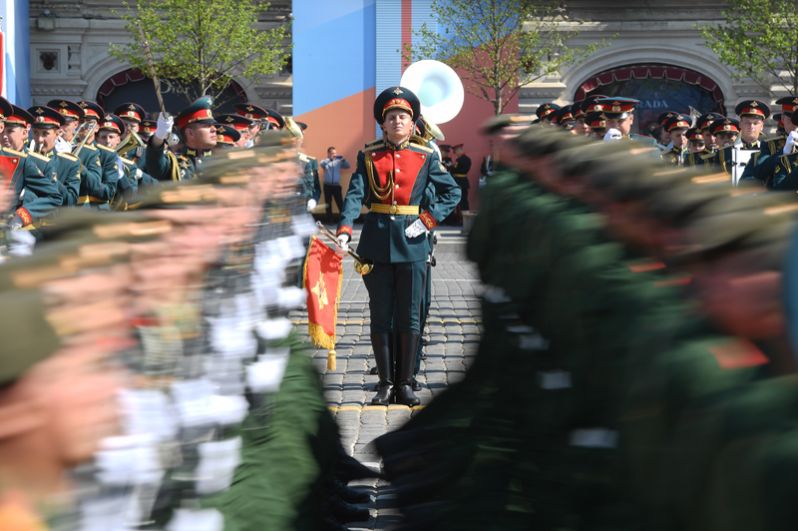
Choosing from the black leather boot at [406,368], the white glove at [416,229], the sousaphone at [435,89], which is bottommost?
the black leather boot at [406,368]

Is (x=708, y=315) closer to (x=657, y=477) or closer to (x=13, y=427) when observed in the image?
(x=657, y=477)

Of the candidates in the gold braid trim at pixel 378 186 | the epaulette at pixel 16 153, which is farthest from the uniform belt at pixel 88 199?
the gold braid trim at pixel 378 186

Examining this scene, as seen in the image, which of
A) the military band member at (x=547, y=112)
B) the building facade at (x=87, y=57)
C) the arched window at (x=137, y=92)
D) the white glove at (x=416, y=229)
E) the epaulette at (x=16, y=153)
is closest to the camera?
the white glove at (x=416, y=229)

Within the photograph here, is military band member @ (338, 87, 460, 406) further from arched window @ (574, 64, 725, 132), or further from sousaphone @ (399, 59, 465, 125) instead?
arched window @ (574, 64, 725, 132)

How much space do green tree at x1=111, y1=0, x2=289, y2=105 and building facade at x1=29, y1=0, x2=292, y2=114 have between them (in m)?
0.94

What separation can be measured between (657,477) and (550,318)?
130 centimetres

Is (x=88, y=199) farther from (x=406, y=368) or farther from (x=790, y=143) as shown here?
(x=790, y=143)

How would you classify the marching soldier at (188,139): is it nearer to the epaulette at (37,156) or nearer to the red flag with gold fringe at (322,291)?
the red flag with gold fringe at (322,291)

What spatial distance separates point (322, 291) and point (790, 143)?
4.07m

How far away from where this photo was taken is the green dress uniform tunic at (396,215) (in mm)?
7824

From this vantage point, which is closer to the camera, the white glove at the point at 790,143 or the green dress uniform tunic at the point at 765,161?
the white glove at the point at 790,143

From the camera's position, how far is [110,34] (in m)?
29.1

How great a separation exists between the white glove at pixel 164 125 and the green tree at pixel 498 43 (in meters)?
18.0

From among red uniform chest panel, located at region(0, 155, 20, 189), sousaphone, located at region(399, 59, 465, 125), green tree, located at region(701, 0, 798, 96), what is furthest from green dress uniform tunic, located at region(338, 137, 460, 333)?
green tree, located at region(701, 0, 798, 96)
